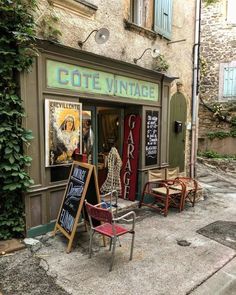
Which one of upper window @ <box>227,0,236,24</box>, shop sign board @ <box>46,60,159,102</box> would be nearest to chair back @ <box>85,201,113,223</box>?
shop sign board @ <box>46,60,159,102</box>

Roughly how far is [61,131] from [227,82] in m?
9.98

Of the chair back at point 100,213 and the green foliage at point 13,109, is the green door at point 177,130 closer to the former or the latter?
the chair back at point 100,213

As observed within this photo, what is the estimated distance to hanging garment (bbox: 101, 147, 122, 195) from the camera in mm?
5918

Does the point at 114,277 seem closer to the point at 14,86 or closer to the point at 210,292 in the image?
the point at 210,292

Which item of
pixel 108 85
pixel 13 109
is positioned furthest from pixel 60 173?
pixel 108 85

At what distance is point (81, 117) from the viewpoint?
15.4 feet

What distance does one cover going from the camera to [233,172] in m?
10.4

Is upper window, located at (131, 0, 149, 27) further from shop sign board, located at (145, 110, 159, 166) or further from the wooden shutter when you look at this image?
shop sign board, located at (145, 110, 159, 166)

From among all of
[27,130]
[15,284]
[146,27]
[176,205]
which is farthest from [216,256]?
[146,27]

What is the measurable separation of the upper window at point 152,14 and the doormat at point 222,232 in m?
4.30

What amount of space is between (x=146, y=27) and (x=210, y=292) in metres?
5.27

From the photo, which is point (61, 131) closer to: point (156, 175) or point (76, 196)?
point (76, 196)

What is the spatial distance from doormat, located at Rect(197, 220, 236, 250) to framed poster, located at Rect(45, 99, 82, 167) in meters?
2.66

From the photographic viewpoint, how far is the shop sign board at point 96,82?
4258 millimetres
